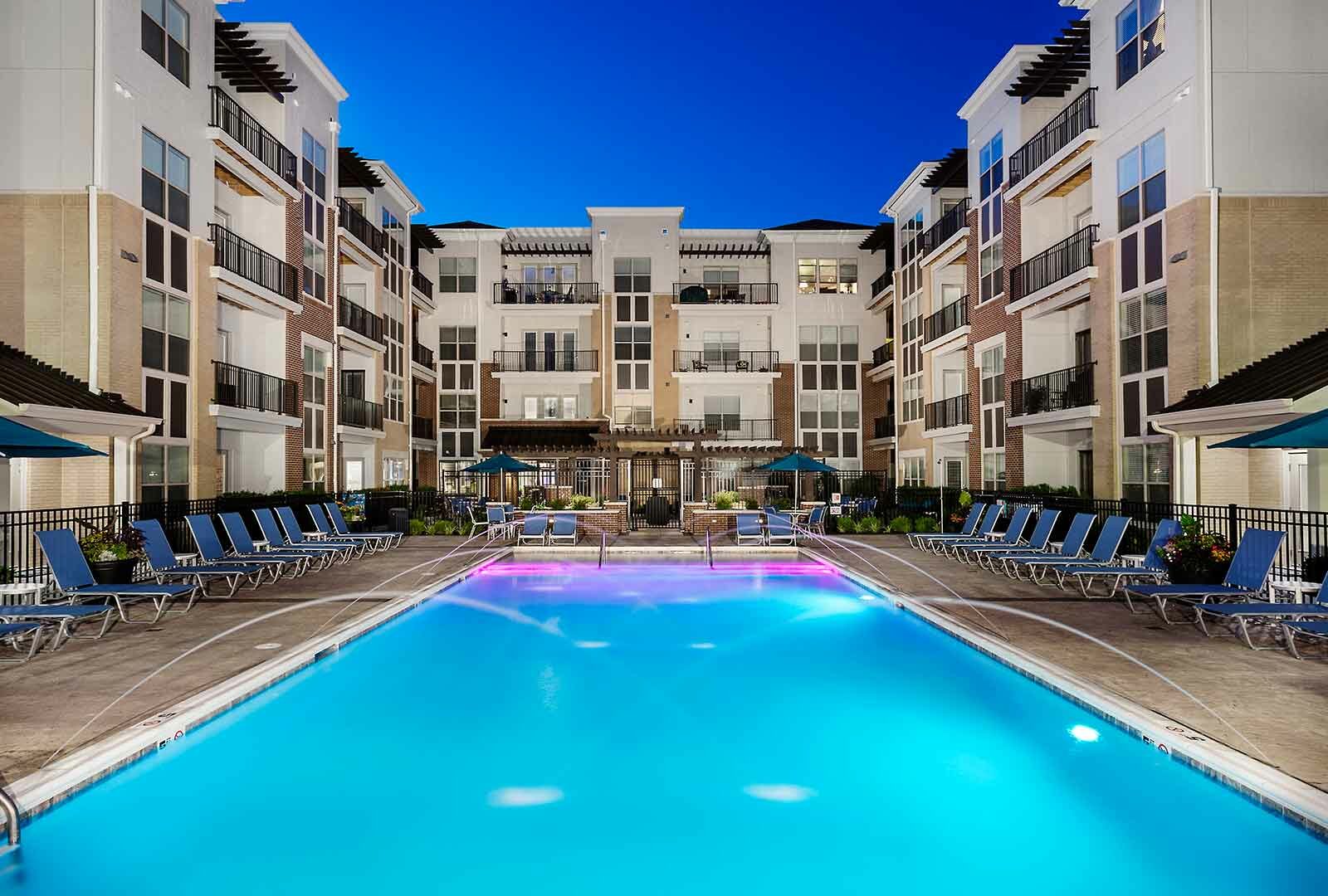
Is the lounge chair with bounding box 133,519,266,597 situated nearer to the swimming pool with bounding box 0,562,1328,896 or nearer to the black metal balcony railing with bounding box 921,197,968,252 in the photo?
the swimming pool with bounding box 0,562,1328,896

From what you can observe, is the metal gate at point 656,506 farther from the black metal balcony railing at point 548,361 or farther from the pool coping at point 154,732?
the pool coping at point 154,732

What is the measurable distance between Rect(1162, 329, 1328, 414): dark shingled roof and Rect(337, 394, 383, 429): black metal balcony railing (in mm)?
22999

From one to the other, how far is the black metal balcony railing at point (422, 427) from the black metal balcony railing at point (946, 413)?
2026 centimetres

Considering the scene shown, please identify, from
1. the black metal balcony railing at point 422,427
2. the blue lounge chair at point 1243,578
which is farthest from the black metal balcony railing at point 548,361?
the blue lounge chair at point 1243,578

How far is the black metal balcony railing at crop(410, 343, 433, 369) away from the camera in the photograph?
36391 mm

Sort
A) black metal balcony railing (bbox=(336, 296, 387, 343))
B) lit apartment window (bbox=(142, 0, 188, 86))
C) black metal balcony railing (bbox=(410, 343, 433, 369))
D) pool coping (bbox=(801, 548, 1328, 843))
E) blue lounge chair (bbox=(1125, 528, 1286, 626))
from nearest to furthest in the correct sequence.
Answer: pool coping (bbox=(801, 548, 1328, 843))
blue lounge chair (bbox=(1125, 528, 1286, 626))
lit apartment window (bbox=(142, 0, 188, 86))
black metal balcony railing (bbox=(336, 296, 387, 343))
black metal balcony railing (bbox=(410, 343, 433, 369))

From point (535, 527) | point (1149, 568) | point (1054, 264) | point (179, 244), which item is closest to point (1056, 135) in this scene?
point (1054, 264)

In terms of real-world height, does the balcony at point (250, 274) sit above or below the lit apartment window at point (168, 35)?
below

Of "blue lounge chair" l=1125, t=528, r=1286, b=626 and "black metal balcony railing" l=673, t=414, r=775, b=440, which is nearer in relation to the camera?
"blue lounge chair" l=1125, t=528, r=1286, b=626

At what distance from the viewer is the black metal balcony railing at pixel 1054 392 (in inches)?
802

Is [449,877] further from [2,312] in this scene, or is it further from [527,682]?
[2,312]

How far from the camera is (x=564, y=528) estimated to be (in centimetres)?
2017

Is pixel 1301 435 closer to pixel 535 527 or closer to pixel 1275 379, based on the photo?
pixel 1275 379

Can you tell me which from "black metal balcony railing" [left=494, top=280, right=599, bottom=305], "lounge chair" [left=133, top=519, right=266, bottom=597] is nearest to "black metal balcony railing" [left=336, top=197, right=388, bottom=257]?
"black metal balcony railing" [left=494, top=280, right=599, bottom=305]
